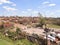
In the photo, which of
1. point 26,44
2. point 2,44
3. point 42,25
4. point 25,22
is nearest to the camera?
point 2,44

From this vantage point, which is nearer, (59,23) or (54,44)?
(54,44)

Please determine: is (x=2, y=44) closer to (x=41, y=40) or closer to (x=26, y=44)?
(x=26, y=44)

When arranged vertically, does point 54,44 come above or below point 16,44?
below

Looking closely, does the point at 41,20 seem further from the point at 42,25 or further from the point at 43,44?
the point at 43,44

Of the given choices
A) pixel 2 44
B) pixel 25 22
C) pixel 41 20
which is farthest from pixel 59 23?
pixel 2 44

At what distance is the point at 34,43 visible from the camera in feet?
57.7

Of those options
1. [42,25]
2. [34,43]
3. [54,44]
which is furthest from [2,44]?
[42,25]

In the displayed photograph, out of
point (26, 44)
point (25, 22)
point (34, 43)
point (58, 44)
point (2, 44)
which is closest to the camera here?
point (2, 44)

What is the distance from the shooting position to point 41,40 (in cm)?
1961

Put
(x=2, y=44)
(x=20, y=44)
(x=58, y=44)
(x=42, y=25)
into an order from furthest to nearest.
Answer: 1. (x=42, y=25)
2. (x=58, y=44)
3. (x=20, y=44)
4. (x=2, y=44)

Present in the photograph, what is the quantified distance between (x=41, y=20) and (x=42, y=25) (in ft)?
7.24

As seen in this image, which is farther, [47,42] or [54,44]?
[54,44]

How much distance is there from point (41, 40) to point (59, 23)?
3323 cm

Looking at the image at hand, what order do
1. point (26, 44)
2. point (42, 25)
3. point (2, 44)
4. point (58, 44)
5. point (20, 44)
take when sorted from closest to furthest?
point (2, 44)
point (20, 44)
point (26, 44)
point (58, 44)
point (42, 25)
